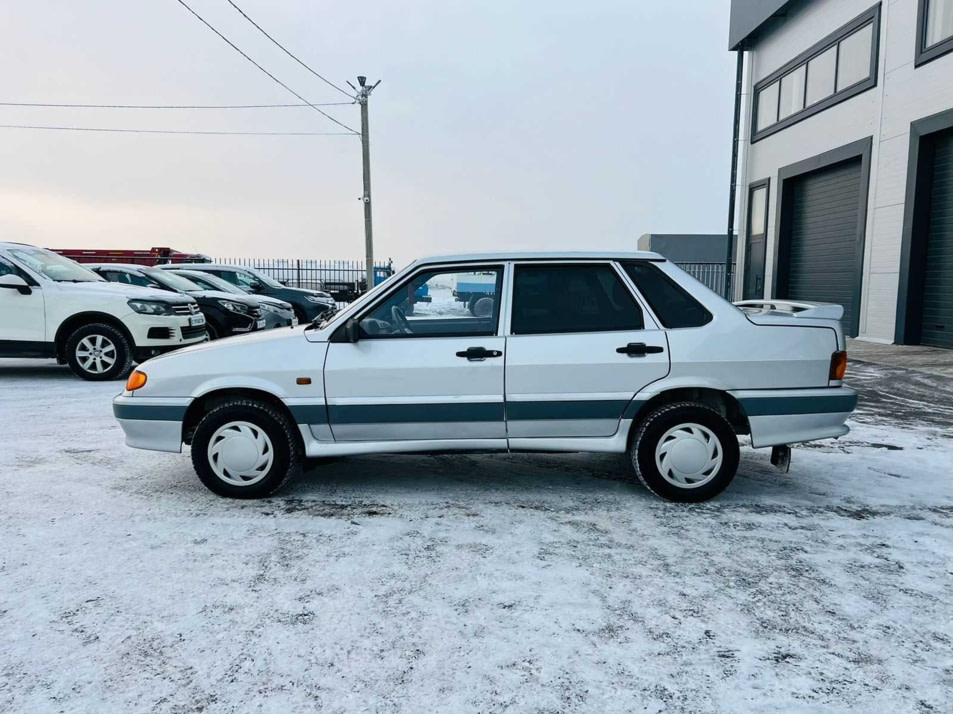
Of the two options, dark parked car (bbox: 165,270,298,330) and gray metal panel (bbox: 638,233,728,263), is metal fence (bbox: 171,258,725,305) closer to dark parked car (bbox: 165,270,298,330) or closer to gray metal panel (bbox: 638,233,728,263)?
gray metal panel (bbox: 638,233,728,263)

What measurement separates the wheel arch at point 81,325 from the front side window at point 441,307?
604cm

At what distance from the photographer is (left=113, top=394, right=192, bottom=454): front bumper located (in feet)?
13.7

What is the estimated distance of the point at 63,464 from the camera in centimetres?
501

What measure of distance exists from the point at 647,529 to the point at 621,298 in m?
1.37

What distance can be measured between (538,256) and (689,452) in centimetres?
149

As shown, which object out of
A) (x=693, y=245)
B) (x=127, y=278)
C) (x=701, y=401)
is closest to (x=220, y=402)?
(x=701, y=401)

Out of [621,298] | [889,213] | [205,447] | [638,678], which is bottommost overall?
[638,678]

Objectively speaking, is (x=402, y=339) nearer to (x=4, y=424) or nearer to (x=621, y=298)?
(x=621, y=298)

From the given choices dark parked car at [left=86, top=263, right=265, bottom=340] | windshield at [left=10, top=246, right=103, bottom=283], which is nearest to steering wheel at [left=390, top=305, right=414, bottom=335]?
windshield at [left=10, top=246, right=103, bottom=283]

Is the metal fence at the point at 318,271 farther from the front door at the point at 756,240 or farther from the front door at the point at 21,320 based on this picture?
the front door at the point at 21,320

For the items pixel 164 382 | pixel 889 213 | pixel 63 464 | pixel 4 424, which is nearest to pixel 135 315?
pixel 4 424

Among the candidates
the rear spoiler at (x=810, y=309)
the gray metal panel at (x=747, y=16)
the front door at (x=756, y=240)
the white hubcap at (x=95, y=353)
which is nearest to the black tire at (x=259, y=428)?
the rear spoiler at (x=810, y=309)

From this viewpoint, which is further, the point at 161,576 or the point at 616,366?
the point at 616,366

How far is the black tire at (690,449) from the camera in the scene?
3996 mm
